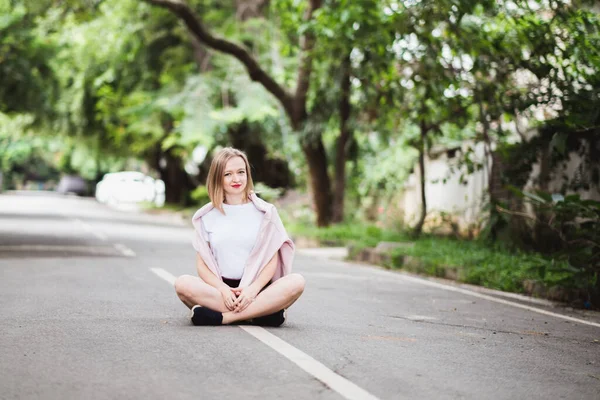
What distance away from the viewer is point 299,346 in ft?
18.9

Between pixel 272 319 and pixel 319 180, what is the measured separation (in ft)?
46.6

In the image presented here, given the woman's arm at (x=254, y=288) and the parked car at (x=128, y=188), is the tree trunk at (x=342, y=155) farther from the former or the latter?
the parked car at (x=128, y=188)

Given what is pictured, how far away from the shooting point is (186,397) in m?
4.31

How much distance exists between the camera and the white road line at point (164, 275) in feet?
33.0

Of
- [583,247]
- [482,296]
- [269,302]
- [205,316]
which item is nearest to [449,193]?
[482,296]

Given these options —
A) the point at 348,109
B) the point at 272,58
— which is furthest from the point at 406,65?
the point at 272,58

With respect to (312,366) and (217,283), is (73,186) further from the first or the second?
(312,366)

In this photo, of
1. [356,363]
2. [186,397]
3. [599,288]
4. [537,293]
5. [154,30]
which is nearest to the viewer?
[186,397]

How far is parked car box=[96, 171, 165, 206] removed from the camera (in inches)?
2041

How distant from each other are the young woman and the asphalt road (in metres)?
0.17

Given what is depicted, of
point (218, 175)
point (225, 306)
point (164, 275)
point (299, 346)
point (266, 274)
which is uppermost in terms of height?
point (218, 175)

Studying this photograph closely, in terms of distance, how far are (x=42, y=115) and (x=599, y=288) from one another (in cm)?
2572

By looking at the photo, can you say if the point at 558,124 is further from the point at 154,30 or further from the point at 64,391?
the point at 154,30

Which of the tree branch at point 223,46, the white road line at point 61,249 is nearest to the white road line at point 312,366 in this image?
the white road line at point 61,249
